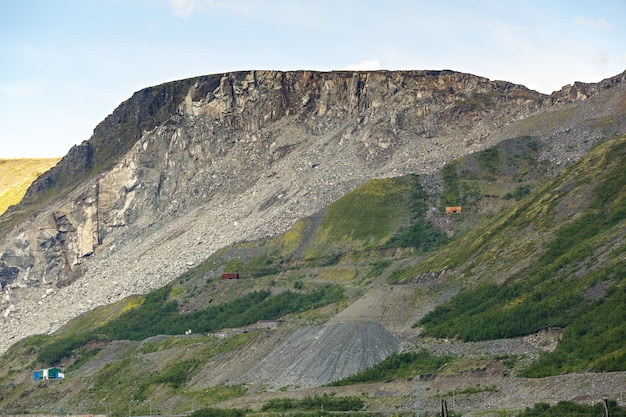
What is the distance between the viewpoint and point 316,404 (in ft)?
354

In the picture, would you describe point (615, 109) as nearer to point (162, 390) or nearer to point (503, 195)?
point (503, 195)

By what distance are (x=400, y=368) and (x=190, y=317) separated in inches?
2283

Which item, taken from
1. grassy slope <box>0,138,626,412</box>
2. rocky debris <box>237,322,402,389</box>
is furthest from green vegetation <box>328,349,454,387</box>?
grassy slope <box>0,138,626,412</box>

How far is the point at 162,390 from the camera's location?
133 meters

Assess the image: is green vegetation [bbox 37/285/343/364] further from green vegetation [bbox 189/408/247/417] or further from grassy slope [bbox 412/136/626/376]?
green vegetation [bbox 189/408/247/417]

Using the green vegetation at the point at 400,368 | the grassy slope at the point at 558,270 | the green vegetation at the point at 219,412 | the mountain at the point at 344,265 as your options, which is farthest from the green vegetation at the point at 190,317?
the green vegetation at the point at 219,412

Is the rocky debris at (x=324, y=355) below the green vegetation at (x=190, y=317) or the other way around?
below

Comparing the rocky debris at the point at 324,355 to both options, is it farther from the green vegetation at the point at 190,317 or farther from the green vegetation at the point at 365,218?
the green vegetation at the point at 365,218

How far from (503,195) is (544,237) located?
41.5 meters

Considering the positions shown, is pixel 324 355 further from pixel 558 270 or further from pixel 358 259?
pixel 358 259

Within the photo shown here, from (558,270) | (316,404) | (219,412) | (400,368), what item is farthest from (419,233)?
(316,404)

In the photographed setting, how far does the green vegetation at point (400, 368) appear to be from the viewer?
112756 mm

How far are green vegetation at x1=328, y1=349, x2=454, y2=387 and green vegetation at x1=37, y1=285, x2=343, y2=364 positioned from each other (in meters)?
38.2

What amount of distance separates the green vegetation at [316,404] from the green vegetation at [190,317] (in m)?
45.2
